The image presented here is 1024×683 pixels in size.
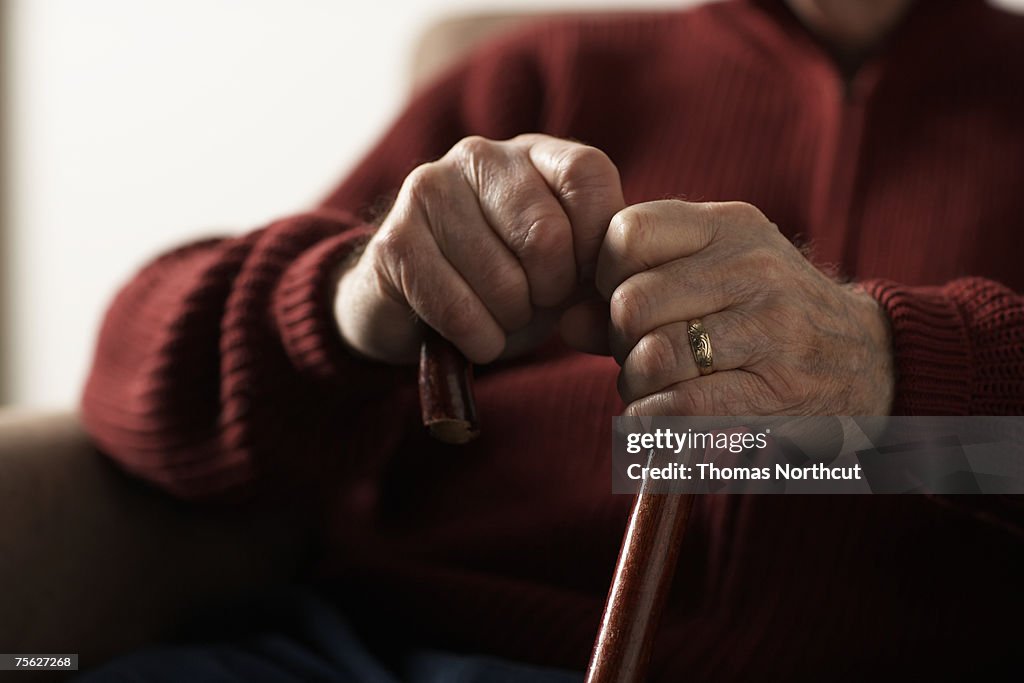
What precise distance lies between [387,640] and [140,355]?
26 centimetres

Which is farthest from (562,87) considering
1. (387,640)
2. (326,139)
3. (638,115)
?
(326,139)

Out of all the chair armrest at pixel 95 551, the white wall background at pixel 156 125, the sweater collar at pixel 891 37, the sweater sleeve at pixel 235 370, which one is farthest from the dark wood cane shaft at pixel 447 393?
the white wall background at pixel 156 125

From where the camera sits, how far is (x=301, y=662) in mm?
586

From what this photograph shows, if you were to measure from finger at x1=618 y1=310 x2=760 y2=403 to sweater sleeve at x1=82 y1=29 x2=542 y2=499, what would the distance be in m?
0.20

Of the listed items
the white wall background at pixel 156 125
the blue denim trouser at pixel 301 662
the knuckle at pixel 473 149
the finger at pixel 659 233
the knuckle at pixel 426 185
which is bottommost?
the blue denim trouser at pixel 301 662

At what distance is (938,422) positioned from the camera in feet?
1.64

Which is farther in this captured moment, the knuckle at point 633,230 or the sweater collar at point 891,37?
the sweater collar at point 891,37

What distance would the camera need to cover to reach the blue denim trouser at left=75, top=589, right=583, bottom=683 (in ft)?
1.81

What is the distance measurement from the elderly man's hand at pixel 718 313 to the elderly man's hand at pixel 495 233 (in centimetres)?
2

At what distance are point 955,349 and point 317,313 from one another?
359 millimetres

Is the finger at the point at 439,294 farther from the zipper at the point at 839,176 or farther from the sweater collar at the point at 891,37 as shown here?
the sweater collar at the point at 891,37

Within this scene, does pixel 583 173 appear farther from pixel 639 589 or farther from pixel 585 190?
pixel 639 589

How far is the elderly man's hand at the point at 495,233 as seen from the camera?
443 millimetres

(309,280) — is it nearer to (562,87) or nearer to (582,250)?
(582,250)
